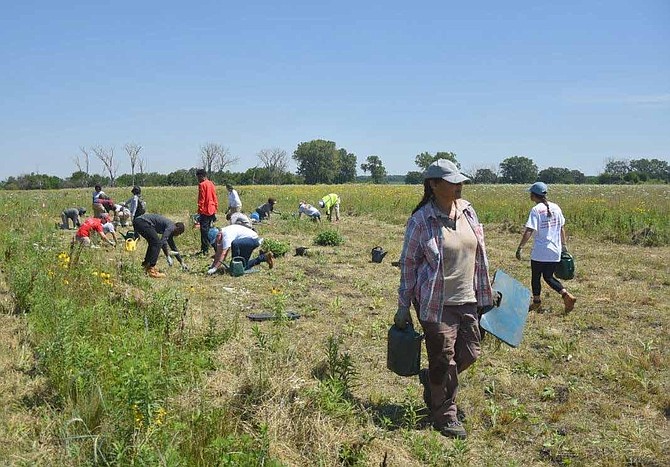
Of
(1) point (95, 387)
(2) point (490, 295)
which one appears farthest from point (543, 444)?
(1) point (95, 387)

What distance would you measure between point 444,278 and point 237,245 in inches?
259

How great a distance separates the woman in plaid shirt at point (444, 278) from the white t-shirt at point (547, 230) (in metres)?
3.16

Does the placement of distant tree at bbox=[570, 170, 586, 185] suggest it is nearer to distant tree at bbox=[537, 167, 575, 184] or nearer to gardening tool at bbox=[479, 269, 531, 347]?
distant tree at bbox=[537, 167, 575, 184]

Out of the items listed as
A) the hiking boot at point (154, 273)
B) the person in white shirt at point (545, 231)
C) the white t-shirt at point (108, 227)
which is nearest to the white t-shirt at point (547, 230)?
the person in white shirt at point (545, 231)

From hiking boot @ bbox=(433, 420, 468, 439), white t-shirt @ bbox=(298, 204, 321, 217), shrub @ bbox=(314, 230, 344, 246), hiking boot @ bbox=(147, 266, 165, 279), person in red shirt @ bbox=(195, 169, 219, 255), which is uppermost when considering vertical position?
person in red shirt @ bbox=(195, 169, 219, 255)

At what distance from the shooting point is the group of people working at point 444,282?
12.2 feet

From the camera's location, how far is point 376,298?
7.93m

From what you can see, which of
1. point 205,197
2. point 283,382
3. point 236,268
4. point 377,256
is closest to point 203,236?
point 205,197

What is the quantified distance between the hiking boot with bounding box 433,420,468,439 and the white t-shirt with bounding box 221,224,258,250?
20.3 feet

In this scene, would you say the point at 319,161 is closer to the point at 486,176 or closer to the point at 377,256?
the point at 486,176

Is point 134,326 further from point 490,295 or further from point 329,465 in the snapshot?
point 490,295

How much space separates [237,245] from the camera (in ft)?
32.1

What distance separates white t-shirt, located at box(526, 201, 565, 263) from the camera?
6.77m

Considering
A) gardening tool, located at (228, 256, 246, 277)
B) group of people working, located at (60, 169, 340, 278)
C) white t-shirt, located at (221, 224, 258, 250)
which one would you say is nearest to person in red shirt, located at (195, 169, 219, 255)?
group of people working, located at (60, 169, 340, 278)
